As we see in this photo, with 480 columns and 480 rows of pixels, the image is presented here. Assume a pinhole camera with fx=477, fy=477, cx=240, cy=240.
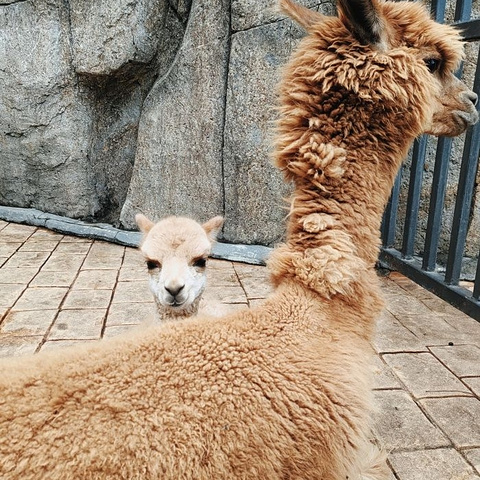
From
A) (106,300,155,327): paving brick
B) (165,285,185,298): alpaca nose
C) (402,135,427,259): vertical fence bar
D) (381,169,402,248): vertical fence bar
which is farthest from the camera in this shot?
(381,169,402,248): vertical fence bar

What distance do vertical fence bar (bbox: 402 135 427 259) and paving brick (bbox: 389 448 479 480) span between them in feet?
6.64

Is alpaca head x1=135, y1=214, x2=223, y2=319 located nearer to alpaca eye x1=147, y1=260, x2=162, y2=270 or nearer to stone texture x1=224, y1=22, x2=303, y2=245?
alpaca eye x1=147, y1=260, x2=162, y2=270

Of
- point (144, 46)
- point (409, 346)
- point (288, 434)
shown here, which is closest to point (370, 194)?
point (288, 434)

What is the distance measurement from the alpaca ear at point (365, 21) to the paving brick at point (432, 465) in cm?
173

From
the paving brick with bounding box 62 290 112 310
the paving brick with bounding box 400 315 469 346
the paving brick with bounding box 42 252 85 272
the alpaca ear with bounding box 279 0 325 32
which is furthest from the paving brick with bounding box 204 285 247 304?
the alpaca ear with bounding box 279 0 325 32

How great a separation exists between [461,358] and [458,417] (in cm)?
73

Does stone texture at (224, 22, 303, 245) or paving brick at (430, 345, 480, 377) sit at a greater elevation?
stone texture at (224, 22, 303, 245)

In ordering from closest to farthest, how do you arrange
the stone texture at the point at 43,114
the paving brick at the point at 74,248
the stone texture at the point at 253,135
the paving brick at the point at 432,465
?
the paving brick at the point at 432,465
the stone texture at the point at 253,135
the paving brick at the point at 74,248
the stone texture at the point at 43,114

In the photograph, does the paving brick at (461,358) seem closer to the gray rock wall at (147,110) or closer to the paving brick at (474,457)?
the paving brick at (474,457)

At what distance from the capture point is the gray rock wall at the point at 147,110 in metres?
5.12

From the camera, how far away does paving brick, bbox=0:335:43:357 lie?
123 inches

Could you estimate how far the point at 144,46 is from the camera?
563cm

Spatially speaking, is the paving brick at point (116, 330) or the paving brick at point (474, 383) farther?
the paving brick at point (116, 330)

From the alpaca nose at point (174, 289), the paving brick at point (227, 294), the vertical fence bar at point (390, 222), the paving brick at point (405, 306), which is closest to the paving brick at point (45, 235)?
the paving brick at point (227, 294)
